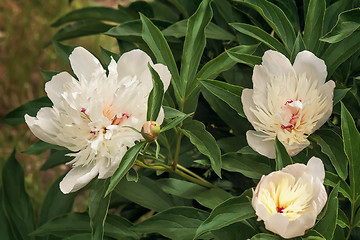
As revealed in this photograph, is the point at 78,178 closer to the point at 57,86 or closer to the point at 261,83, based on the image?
the point at 57,86

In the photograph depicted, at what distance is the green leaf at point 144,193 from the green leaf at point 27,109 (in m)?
0.21

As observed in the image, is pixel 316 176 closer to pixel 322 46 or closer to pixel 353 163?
pixel 353 163

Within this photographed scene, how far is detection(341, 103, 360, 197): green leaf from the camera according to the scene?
715 millimetres

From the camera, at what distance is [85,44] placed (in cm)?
248

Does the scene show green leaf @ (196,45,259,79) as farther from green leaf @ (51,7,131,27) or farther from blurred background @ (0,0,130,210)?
blurred background @ (0,0,130,210)

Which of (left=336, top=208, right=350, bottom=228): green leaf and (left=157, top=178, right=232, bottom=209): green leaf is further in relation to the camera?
(left=157, top=178, right=232, bottom=209): green leaf

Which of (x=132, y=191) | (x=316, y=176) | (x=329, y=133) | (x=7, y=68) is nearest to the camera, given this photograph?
(x=316, y=176)

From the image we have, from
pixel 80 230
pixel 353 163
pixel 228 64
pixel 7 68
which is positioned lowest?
pixel 7 68

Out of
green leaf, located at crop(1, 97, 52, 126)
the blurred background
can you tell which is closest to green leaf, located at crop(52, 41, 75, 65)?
green leaf, located at crop(1, 97, 52, 126)

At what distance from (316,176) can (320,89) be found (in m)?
0.13

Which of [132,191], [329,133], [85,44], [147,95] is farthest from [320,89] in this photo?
[85,44]

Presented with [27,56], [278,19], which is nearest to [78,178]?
[278,19]

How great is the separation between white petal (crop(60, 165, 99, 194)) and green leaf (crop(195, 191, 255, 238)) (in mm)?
146

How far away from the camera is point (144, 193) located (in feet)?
3.02
